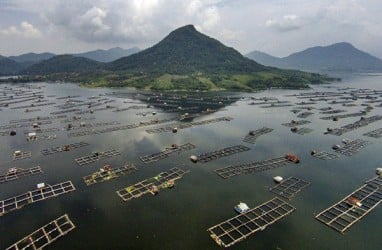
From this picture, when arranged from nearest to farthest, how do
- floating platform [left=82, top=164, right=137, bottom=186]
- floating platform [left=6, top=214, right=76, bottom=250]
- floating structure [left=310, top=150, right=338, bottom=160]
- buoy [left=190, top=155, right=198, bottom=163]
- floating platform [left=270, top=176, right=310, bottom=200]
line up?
floating platform [left=6, top=214, right=76, bottom=250]
floating platform [left=270, top=176, right=310, bottom=200]
floating platform [left=82, top=164, right=137, bottom=186]
buoy [left=190, top=155, right=198, bottom=163]
floating structure [left=310, top=150, right=338, bottom=160]

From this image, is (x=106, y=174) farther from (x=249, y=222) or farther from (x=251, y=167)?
(x=249, y=222)

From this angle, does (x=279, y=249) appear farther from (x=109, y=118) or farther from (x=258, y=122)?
(x=109, y=118)

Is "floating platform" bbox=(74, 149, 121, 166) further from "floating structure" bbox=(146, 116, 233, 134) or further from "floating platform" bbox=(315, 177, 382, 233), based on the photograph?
"floating platform" bbox=(315, 177, 382, 233)

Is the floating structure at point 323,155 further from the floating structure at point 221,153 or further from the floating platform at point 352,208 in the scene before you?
the floating structure at point 221,153

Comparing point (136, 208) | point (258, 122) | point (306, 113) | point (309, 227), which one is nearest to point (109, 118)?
point (258, 122)

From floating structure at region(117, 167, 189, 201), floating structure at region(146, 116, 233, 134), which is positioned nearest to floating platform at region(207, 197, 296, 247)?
floating structure at region(117, 167, 189, 201)

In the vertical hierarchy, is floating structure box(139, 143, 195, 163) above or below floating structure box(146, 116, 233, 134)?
above
